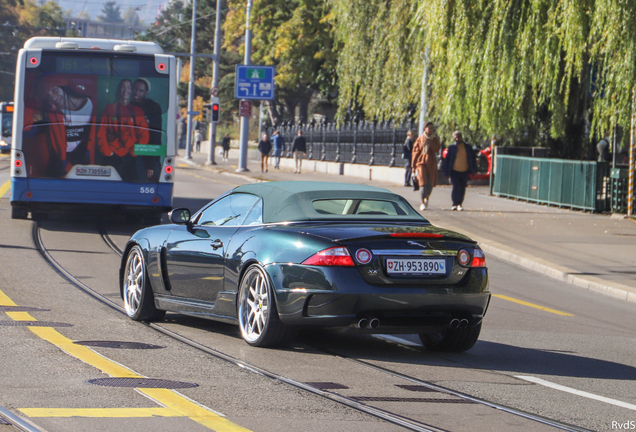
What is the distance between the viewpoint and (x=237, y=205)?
830 centimetres

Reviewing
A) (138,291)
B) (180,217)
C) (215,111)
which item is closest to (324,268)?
(180,217)

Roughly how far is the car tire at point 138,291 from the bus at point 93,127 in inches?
312

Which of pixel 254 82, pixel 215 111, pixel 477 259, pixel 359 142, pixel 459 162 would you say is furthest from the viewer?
pixel 215 111

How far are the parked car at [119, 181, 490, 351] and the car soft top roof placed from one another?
1cm

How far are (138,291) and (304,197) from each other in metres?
1.99

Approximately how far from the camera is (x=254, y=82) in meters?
39.5

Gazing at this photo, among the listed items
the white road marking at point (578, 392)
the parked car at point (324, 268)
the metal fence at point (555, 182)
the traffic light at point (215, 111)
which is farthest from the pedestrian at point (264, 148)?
the white road marking at point (578, 392)

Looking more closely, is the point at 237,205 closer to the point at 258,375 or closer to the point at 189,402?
the point at 258,375

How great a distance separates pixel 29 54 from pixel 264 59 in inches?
1438

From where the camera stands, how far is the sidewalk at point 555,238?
A: 44.0ft

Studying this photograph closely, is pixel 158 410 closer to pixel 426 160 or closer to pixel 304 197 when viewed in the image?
pixel 304 197

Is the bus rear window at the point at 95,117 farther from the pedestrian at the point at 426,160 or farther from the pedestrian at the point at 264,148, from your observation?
the pedestrian at the point at 264,148

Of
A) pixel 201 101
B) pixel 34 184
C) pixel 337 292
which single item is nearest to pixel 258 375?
pixel 337 292

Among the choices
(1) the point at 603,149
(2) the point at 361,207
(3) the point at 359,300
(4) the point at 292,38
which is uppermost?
(4) the point at 292,38
